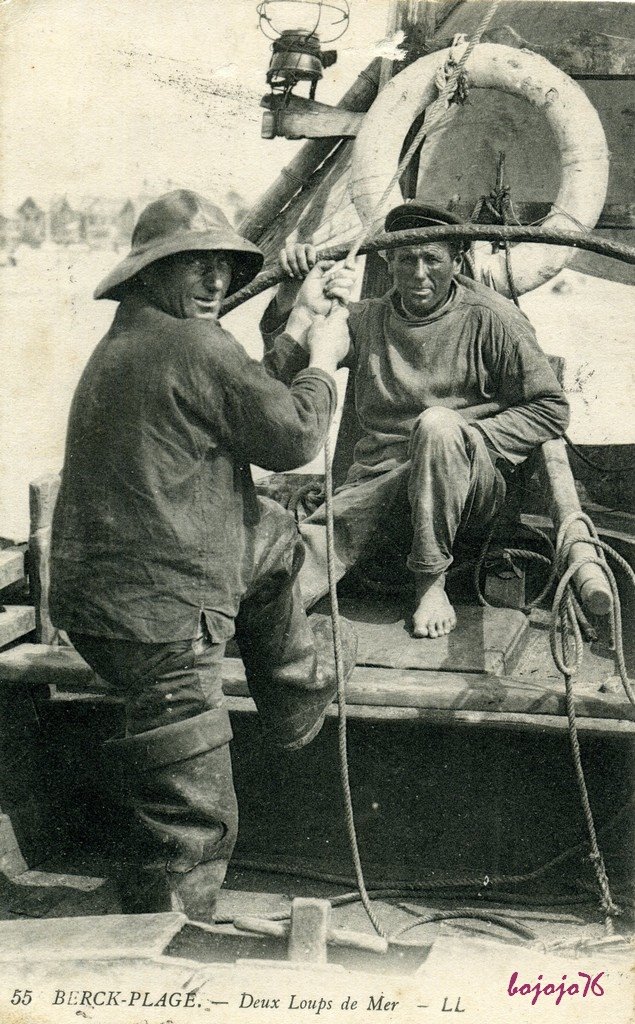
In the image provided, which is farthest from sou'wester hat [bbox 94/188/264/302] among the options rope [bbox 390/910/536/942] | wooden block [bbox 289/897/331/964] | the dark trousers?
rope [bbox 390/910/536/942]

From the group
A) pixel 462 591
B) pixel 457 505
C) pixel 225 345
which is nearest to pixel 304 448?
pixel 225 345

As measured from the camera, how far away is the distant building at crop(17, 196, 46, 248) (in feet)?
25.5

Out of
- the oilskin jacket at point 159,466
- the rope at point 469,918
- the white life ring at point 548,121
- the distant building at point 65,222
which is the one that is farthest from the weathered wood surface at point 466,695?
the distant building at point 65,222

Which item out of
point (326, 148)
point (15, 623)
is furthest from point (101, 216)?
point (15, 623)

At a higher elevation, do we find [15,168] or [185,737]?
[15,168]

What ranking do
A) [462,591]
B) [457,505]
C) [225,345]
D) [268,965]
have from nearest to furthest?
[268,965], [225,345], [457,505], [462,591]

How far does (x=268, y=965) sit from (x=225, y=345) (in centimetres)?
137

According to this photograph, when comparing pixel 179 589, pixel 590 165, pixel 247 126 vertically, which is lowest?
pixel 179 589

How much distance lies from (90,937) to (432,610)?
1.61 m

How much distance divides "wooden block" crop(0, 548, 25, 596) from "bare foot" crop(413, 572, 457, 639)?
1380 mm

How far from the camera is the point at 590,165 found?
16.0 ft

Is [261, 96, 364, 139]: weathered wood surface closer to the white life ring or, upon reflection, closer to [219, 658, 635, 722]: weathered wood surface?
the white life ring

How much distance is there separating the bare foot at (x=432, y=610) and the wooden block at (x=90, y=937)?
1368 millimetres

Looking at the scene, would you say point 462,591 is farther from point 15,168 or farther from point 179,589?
point 15,168
